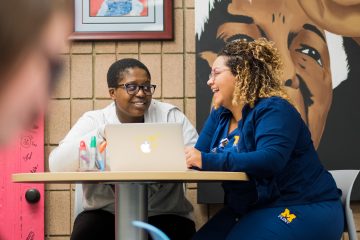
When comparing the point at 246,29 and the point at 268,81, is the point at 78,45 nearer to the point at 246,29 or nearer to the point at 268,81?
the point at 246,29

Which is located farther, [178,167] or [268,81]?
[268,81]

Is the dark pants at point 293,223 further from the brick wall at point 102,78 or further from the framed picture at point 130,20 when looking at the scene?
the framed picture at point 130,20

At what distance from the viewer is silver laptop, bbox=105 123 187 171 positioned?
214 cm

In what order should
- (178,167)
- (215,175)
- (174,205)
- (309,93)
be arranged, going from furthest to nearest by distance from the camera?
(309,93) < (174,205) < (178,167) < (215,175)

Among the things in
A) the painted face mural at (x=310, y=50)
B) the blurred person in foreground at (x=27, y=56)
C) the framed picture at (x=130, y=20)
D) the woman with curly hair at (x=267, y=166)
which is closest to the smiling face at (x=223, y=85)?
the woman with curly hair at (x=267, y=166)

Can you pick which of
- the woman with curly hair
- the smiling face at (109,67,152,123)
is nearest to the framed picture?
the smiling face at (109,67,152,123)

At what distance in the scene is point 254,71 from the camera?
8.46 ft

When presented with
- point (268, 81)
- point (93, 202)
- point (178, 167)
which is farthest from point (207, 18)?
point (178, 167)

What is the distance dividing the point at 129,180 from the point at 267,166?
502mm

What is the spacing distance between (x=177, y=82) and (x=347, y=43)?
3.00 feet

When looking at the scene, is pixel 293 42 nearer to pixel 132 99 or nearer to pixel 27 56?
pixel 132 99

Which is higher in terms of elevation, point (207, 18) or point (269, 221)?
point (207, 18)

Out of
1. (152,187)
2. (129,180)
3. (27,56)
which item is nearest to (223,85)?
(152,187)

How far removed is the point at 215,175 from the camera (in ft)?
6.69
